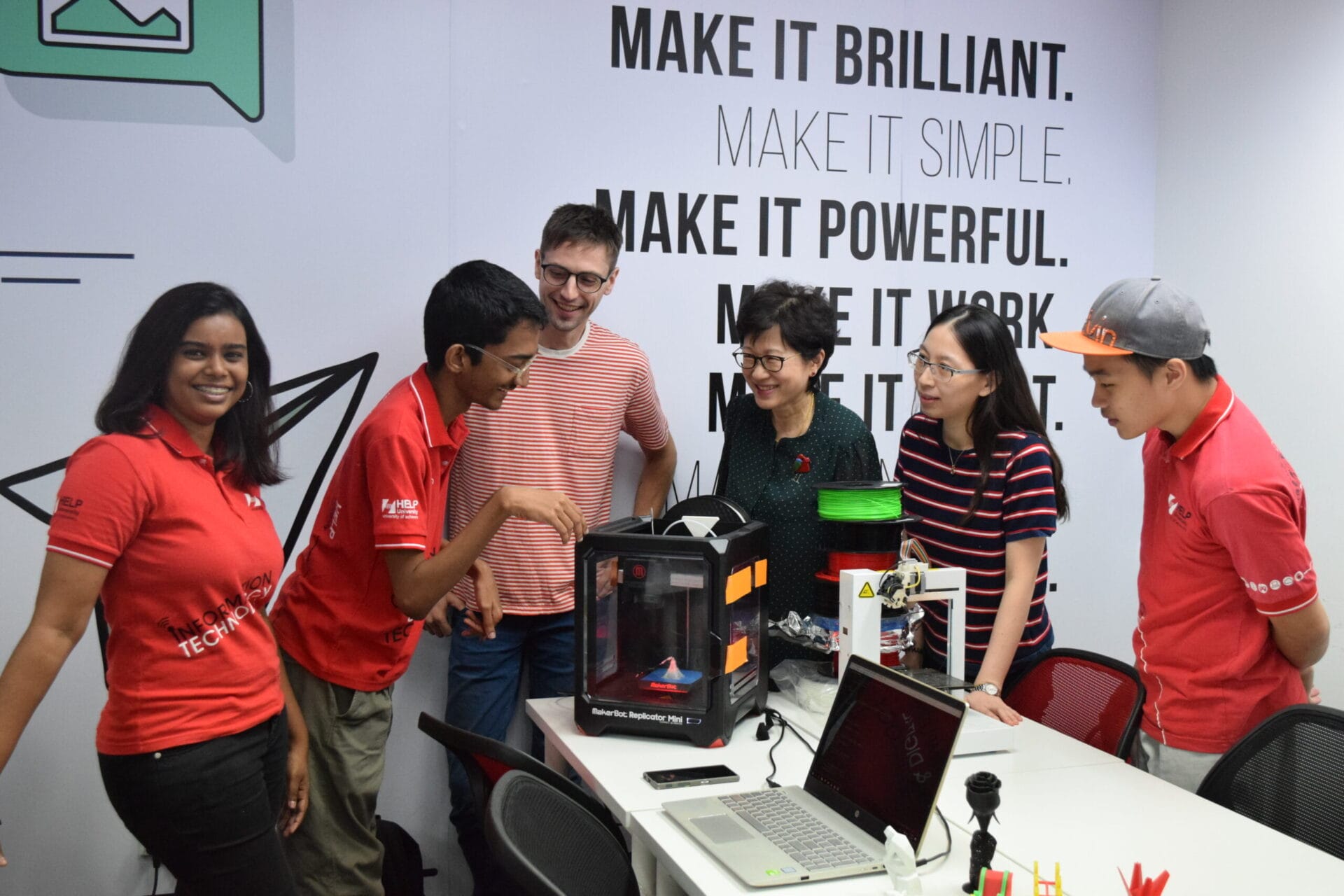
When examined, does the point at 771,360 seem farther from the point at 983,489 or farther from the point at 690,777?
the point at 690,777

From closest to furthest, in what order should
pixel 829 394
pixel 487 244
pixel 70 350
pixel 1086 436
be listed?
pixel 70 350 → pixel 487 244 → pixel 829 394 → pixel 1086 436

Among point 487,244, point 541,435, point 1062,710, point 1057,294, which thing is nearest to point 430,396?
point 541,435

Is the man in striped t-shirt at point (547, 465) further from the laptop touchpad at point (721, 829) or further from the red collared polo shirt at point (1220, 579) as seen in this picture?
the red collared polo shirt at point (1220, 579)

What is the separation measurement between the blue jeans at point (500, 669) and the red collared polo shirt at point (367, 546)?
731 mm

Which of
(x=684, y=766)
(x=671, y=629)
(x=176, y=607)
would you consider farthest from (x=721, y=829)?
(x=176, y=607)

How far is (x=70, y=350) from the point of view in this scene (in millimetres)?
2920

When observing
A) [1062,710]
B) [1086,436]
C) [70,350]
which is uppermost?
[70,350]

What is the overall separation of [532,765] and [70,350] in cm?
187

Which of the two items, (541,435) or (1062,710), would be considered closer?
(1062,710)

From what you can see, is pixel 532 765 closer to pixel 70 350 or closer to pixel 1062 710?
pixel 1062 710

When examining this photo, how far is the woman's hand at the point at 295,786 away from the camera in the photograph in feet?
7.03

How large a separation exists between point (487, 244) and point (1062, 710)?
201 centimetres

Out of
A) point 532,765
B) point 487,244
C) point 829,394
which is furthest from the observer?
point 829,394

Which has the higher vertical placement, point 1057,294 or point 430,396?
point 1057,294
